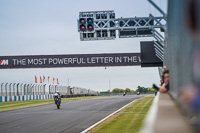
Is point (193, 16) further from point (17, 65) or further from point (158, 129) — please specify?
point (17, 65)

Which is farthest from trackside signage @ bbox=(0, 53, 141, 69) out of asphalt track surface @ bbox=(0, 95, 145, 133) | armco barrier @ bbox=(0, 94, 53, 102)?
asphalt track surface @ bbox=(0, 95, 145, 133)

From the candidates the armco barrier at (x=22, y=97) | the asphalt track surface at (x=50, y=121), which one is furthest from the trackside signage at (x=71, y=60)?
the asphalt track surface at (x=50, y=121)

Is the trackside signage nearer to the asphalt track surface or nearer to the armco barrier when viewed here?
the armco barrier

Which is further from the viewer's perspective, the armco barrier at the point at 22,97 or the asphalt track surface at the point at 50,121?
the armco barrier at the point at 22,97

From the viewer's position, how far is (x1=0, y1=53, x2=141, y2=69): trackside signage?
131 feet

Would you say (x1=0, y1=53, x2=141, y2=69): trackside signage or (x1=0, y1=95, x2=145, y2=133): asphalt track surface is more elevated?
(x1=0, y1=53, x2=141, y2=69): trackside signage

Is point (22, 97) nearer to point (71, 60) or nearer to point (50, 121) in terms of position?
point (71, 60)

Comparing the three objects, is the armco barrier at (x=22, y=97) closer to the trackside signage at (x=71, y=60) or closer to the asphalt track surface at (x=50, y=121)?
the trackside signage at (x=71, y=60)

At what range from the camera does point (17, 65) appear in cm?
4062

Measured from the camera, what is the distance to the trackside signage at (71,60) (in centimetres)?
3981

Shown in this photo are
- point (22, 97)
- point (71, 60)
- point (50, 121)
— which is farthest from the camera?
point (22, 97)

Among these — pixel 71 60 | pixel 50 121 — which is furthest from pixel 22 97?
pixel 50 121

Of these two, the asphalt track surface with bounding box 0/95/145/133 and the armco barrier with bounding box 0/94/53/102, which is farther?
the armco barrier with bounding box 0/94/53/102

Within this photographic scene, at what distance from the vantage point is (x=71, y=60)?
4091 centimetres
